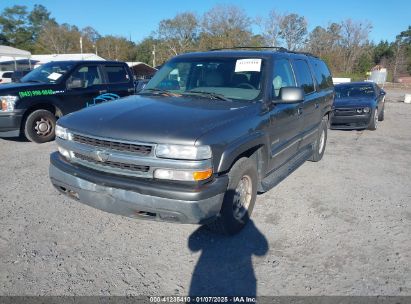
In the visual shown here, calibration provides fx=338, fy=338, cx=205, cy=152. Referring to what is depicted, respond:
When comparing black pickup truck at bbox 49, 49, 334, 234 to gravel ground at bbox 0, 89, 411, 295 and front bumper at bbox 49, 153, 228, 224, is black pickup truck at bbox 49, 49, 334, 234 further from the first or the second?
gravel ground at bbox 0, 89, 411, 295

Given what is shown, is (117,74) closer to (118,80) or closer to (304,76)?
(118,80)

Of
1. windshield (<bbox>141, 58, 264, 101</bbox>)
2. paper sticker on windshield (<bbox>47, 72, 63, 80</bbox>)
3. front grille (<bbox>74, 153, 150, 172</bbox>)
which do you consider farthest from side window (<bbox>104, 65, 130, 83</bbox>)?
front grille (<bbox>74, 153, 150, 172</bbox>)

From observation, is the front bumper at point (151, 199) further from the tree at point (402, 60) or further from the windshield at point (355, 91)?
the tree at point (402, 60)

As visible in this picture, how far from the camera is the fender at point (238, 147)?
122 inches

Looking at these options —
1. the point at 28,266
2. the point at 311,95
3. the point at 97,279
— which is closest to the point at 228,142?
the point at 97,279

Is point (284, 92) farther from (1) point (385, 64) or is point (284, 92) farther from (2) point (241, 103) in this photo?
(1) point (385, 64)

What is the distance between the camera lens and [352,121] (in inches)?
395

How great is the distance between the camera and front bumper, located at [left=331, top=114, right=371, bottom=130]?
9.98 m

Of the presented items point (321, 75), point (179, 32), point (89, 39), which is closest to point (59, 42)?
point (89, 39)

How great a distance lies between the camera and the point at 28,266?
3047 mm

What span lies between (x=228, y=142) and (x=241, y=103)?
0.79 metres

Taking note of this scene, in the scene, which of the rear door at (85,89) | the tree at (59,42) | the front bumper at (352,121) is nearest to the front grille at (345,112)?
the front bumper at (352,121)

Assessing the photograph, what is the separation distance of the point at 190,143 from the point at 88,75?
6.15 metres

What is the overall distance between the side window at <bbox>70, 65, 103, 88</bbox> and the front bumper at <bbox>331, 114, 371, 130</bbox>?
672cm
